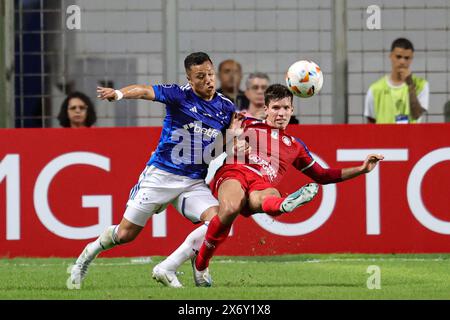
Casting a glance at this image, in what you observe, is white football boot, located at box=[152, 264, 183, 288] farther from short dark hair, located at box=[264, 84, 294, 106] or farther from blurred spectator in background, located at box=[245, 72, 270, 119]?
blurred spectator in background, located at box=[245, 72, 270, 119]

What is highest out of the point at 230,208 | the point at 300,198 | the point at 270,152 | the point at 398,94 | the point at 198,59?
the point at 198,59

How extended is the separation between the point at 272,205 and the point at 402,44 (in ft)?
16.0

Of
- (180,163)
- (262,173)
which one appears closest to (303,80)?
(262,173)

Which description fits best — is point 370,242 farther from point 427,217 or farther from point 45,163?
point 45,163

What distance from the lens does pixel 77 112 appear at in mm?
14547

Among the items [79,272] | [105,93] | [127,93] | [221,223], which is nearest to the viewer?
[105,93]

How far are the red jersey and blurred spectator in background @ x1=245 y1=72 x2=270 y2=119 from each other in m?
3.06

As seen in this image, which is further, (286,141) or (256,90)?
(256,90)

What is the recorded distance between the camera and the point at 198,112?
438 inches

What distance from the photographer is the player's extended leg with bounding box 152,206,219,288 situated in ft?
35.5

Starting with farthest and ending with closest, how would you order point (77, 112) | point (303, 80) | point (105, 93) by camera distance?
point (77, 112) → point (303, 80) → point (105, 93)

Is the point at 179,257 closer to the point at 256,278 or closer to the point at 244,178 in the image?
the point at 244,178

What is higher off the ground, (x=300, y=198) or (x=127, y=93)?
(x=127, y=93)

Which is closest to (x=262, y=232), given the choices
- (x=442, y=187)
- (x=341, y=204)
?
(x=341, y=204)
